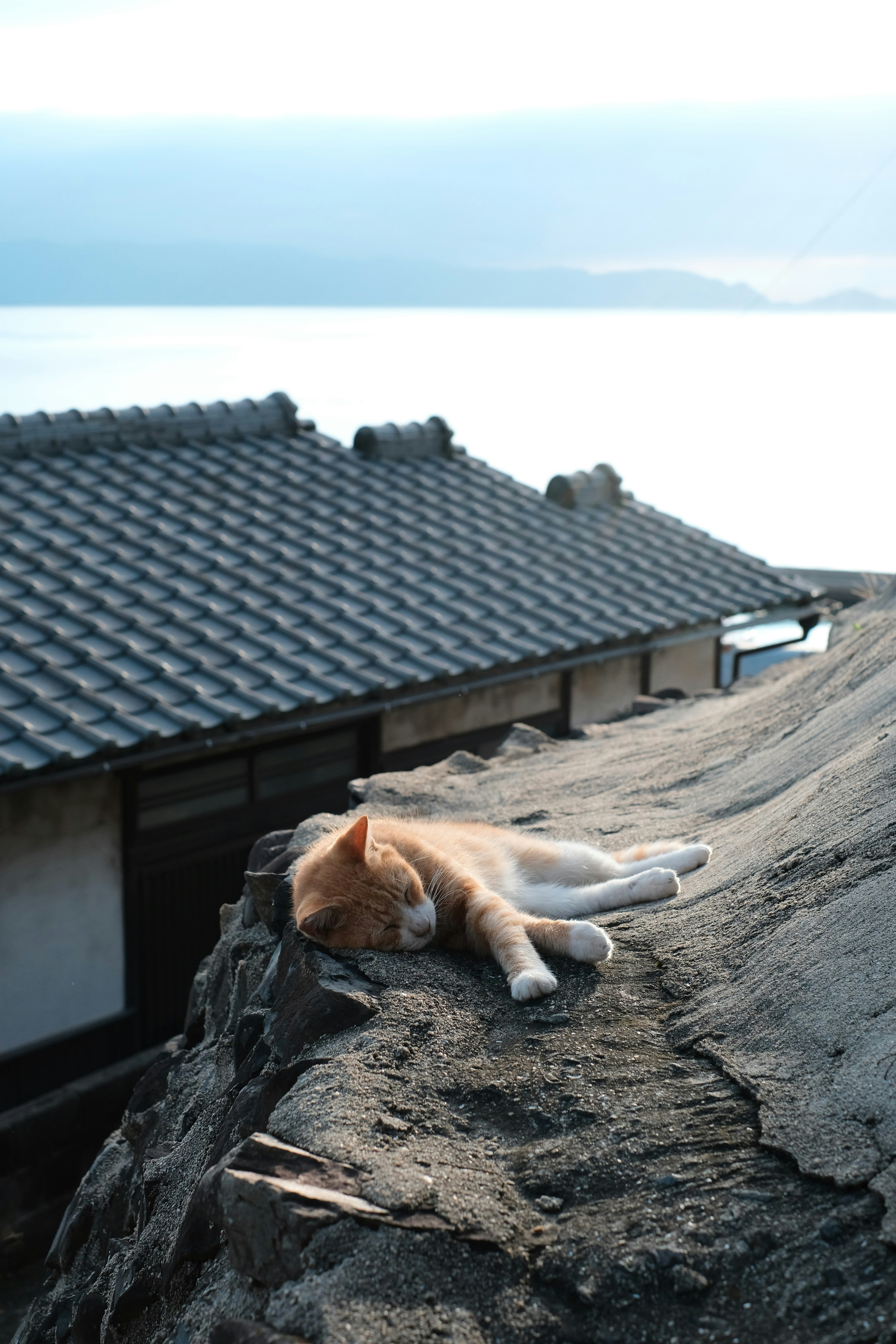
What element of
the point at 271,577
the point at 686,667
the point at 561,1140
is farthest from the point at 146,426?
the point at 561,1140

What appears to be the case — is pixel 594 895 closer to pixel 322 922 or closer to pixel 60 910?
pixel 322 922

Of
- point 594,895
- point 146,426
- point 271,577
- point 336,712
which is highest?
point 146,426

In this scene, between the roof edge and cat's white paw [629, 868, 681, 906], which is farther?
the roof edge

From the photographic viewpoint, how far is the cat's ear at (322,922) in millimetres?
2812

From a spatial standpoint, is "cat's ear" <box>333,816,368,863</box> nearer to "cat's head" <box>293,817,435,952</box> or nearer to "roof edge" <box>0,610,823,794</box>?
"cat's head" <box>293,817,435,952</box>

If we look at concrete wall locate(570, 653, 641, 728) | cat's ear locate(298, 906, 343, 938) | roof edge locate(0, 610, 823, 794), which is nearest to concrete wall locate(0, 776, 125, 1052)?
roof edge locate(0, 610, 823, 794)

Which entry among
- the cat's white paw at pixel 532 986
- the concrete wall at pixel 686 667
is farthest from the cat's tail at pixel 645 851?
the concrete wall at pixel 686 667

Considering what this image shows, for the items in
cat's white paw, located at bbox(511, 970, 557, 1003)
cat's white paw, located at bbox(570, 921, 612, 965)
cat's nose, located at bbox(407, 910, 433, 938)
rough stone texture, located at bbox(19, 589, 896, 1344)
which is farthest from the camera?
cat's nose, located at bbox(407, 910, 433, 938)

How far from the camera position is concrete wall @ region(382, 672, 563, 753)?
792 centimetres

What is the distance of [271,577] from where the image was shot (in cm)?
806

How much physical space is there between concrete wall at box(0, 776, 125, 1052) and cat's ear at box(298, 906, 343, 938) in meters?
3.83

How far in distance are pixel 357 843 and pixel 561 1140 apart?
A: 1.13 m

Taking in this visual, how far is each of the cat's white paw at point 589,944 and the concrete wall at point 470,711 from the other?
491 centimetres

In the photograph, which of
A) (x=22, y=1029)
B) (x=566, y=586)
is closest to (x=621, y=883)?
(x=22, y=1029)
